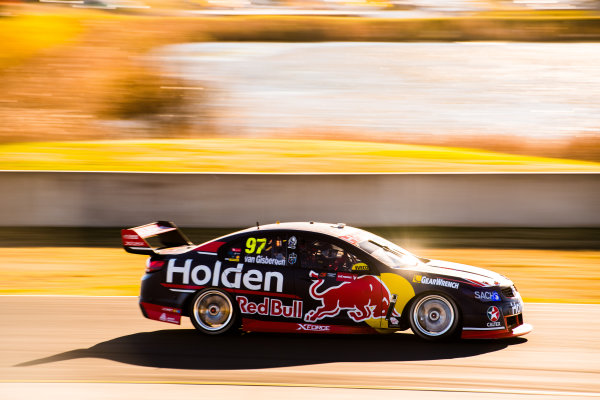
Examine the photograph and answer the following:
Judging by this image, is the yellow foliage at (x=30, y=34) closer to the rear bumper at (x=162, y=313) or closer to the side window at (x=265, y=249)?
the rear bumper at (x=162, y=313)

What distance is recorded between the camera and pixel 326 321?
8.11 meters

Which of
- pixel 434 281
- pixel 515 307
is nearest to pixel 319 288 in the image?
pixel 434 281

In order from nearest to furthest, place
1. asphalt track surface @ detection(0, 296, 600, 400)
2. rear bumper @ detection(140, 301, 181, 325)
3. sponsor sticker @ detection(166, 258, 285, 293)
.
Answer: asphalt track surface @ detection(0, 296, 600, 400) < sponsor sticker @ detection(166, 258, 285, 293) < rear bumper @ detection(140, 301, 181, 325)

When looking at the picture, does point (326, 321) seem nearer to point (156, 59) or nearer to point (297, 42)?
point (156, 59)

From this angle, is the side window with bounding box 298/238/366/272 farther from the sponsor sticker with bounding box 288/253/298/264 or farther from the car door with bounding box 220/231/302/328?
the car door with bounding box 220/231/302/328

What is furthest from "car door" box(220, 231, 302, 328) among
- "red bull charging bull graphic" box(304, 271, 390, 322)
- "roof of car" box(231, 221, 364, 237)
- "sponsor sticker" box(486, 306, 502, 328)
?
"sponsor sticker" box(486, 306, 502, 328)

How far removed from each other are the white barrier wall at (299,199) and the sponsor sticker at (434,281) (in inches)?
302

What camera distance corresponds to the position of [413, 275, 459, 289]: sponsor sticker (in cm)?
796

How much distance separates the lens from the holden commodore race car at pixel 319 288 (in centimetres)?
798

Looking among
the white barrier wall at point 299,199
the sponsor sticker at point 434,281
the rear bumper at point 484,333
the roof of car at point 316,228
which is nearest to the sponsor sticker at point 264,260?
the roof of car at point 316,228

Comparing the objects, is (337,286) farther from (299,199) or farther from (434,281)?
(299,199)

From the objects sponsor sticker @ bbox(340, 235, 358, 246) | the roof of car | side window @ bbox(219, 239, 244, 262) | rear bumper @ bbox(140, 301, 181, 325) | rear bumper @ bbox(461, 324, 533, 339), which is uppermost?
the roof of car

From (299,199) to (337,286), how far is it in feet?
25.7

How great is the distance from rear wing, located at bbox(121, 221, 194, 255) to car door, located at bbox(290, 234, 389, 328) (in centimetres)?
165
